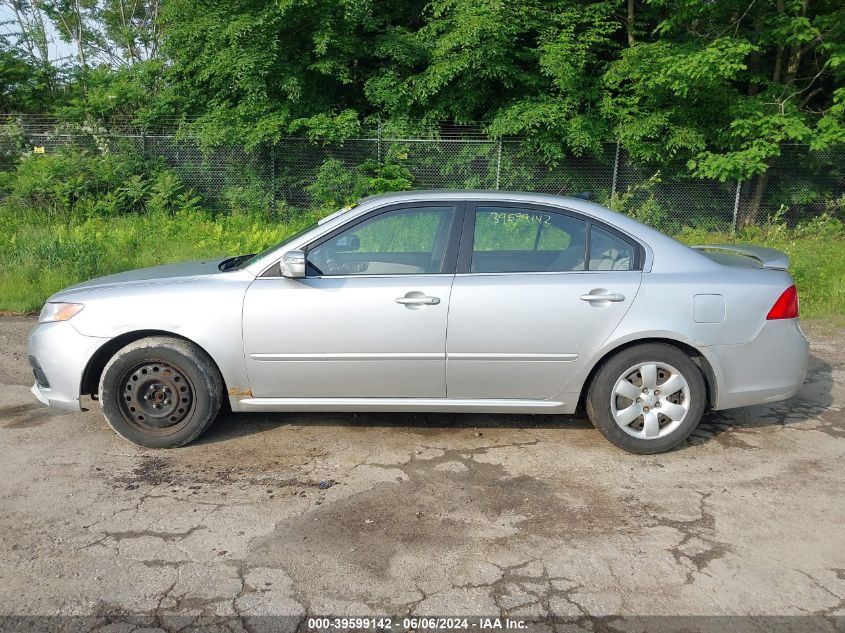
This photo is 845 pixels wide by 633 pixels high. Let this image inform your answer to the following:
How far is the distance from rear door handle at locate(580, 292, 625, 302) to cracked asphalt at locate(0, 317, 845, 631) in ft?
3.27

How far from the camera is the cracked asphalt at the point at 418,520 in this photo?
9.78 ft

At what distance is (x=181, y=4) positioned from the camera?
49.7 feet

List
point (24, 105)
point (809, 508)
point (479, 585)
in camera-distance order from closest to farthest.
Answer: point (479, 585)
point (809, 508)
point (24, 105)

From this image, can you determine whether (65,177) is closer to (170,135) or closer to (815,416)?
(170,135)

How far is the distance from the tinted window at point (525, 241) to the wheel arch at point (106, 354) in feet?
6.16

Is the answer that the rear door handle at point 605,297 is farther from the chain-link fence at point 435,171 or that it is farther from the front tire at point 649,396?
the chain-link fence at point 435,171

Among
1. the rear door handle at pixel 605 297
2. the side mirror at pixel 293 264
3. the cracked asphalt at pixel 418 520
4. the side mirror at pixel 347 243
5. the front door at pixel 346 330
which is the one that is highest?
the side mirror at pixel 347 243

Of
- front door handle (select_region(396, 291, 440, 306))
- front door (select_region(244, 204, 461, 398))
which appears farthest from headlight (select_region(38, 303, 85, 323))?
front door handle (select_region(396, 291, 440, 306))

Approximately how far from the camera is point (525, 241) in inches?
187

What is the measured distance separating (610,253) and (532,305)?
66cm

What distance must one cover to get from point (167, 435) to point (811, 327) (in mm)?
7085

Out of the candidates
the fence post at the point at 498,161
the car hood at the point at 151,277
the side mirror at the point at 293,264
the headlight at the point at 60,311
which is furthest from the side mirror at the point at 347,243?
the fence post at the point at 498,161

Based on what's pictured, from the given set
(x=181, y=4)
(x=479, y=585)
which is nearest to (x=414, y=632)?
(x=479, y=585)

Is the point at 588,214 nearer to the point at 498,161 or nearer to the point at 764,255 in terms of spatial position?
the point at 764,255
